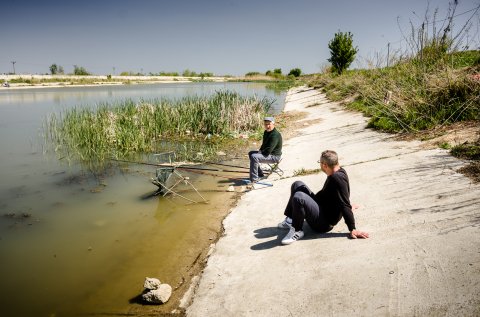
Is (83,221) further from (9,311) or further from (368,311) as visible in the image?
(368,311)

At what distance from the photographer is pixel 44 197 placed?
307 inches

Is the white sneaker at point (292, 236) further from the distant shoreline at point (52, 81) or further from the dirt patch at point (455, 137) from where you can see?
the distant shoreline at point (52, 81)

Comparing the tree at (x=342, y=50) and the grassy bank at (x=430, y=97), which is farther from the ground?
the tree at (x=342, y=50)

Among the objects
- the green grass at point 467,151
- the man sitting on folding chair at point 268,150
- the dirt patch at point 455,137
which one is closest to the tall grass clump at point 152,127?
the man sitting on folding chair at point 268,150

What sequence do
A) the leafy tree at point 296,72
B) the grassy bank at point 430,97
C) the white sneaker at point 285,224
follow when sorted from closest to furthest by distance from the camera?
1. the white sneaker at point 285,224
2. the grassy bank at point 430,97
3. the leafy tree at point 296,72

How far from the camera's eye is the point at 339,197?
3910mm

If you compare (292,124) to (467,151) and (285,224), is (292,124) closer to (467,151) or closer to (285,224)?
(467,151)

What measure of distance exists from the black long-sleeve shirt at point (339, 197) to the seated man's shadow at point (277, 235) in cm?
30

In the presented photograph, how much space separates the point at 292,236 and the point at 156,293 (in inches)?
75.6

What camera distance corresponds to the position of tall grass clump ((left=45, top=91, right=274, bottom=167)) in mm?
11953

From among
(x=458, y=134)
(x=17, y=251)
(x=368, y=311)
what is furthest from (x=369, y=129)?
(x=17, y=251)

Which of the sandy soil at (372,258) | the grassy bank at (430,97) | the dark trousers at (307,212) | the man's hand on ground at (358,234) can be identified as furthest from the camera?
the grassy bank at (430,97)

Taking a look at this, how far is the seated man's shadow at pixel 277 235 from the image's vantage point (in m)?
4.33

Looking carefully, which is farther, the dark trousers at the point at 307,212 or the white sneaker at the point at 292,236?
the white sneaker at the point at 292,236
